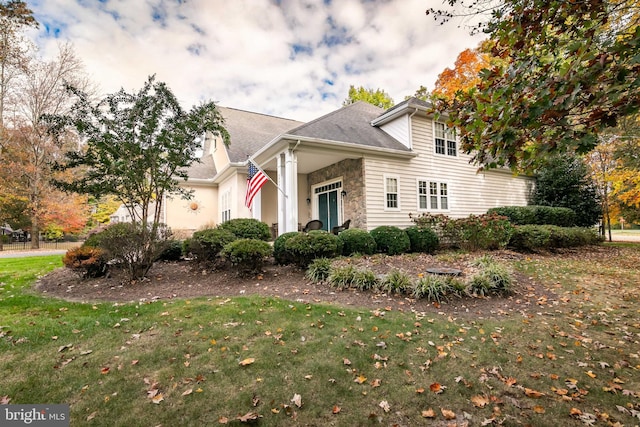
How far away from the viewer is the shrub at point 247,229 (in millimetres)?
8312

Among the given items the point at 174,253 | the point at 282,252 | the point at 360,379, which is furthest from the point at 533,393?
the point at 174,253

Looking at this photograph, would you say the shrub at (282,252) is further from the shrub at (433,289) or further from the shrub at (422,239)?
Answer: the shrub at (422,239)

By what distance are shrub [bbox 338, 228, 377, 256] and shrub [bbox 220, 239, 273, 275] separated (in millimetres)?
2419

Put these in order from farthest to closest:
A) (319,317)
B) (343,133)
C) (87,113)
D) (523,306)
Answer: (343,133) → (87,113) → (523,306) → (319,317)

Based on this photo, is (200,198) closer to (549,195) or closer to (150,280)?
(150,280)

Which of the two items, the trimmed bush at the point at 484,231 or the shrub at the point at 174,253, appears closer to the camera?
the shrub at the point at 174,253

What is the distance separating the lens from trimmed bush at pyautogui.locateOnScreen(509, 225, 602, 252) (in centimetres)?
1016

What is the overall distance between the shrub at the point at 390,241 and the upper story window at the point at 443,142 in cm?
549

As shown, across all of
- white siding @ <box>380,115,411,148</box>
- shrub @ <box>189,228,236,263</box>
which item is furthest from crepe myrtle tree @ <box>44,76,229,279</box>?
white siding @ <box>380,115,411,148</box>

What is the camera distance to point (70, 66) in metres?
17.9

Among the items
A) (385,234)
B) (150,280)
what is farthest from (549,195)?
(150,280)

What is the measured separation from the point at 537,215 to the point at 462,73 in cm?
864

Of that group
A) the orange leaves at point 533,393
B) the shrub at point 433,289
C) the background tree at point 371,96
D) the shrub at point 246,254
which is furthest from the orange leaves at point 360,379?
the background tree at point 371,96

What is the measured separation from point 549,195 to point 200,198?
61.6ft
